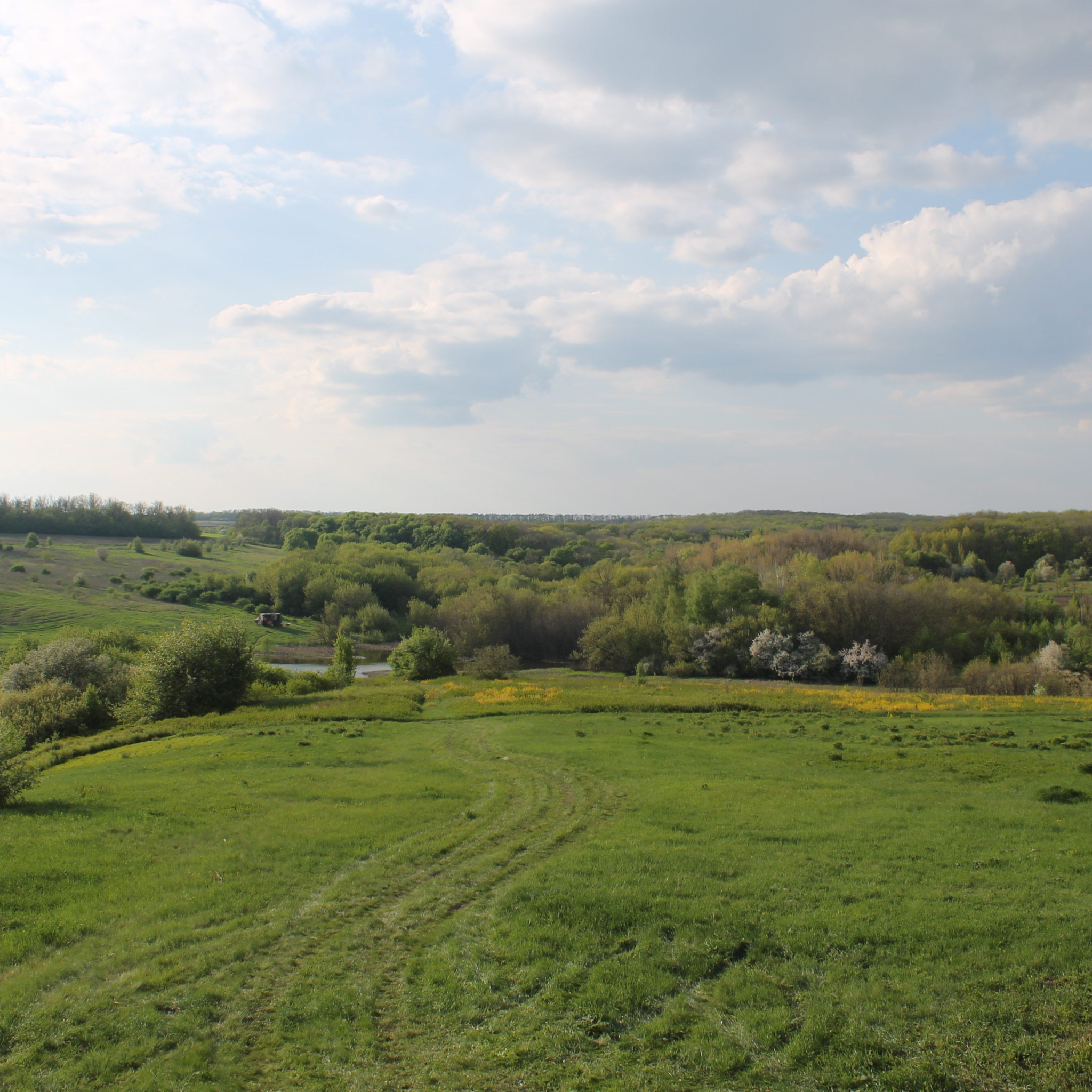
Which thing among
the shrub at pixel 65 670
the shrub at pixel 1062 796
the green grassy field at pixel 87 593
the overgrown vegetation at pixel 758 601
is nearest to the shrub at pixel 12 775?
the shrub at pixel 1062 796

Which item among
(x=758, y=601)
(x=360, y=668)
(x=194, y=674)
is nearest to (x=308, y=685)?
(x=194, y=674)

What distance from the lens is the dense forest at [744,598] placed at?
263 ft

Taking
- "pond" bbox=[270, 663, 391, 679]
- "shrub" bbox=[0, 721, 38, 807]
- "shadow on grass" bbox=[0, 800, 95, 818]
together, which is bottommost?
"pond" bbox=[270, 663, 391, 679]

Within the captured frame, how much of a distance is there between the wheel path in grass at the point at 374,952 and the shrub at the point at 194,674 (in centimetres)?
3210

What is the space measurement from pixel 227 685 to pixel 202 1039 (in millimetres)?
42382

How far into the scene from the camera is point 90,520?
583ft

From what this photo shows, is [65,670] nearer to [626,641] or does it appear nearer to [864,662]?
[626,641]

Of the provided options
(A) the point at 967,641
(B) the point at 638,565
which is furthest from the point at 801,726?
(B) the point at 638,565

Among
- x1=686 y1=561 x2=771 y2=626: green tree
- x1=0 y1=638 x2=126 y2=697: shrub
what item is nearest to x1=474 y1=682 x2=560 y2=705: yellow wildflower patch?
x1=0 y1=638 x2=126 y2=697: shrub

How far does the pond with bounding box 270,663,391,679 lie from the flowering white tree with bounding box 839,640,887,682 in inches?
2130

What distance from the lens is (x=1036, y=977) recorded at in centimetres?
998

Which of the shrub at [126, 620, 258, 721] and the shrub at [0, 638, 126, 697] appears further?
the shrub at [0, 638, 126, 697]

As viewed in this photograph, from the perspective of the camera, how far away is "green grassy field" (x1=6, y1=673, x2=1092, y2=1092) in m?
9.14

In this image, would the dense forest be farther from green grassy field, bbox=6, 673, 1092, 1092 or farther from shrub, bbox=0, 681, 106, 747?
green grassy field, bbox=6, 673, 1092, 1092
